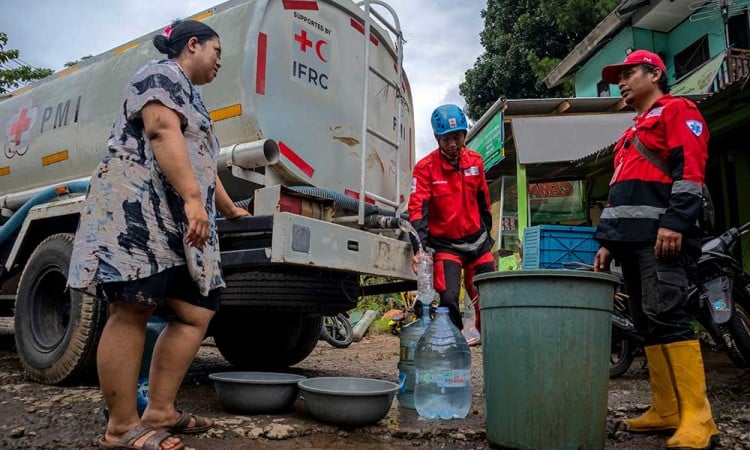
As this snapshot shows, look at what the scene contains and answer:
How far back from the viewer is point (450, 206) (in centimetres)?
356

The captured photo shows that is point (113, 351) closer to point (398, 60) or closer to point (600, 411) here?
point (600, 411)

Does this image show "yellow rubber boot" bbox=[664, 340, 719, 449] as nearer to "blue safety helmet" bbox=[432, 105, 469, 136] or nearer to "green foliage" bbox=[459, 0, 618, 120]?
"blue safety helmet" bbox=[432, 105, 469, 136]

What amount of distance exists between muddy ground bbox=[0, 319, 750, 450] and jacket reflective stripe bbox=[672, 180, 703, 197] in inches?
41.7

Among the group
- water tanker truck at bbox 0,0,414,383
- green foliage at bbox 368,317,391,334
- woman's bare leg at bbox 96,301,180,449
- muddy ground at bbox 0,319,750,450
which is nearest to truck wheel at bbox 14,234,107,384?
water tanker truck at bbox 0,0,414,383

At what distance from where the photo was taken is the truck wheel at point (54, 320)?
3.26 metres

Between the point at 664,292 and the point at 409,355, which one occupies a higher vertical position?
the point at 664,292

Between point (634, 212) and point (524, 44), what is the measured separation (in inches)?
597

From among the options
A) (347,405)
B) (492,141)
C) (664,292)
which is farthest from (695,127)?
(492,141)

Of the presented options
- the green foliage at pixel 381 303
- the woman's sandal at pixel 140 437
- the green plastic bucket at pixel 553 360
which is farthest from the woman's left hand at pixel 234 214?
the green foliage at pixel 381 303

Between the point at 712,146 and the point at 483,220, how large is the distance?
5.37 metres

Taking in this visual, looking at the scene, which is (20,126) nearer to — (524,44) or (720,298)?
(720,298)

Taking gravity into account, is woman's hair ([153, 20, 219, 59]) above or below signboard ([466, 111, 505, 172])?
below

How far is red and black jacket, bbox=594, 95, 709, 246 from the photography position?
2.43 m

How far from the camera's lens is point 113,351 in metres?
2.07
